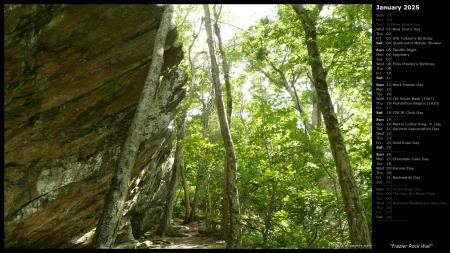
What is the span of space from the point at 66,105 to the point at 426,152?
31.5ft

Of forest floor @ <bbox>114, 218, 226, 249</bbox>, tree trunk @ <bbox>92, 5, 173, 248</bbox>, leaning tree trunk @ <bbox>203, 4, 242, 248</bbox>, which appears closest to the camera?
tree trunk @ <bbox>92, 5, 173, 248</bbox>

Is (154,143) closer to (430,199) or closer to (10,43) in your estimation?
(10,43)

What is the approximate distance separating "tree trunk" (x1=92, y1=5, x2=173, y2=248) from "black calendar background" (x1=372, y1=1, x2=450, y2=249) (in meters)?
5.34

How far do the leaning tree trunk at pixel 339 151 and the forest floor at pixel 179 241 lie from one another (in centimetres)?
595

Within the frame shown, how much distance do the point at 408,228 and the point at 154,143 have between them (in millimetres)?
8845

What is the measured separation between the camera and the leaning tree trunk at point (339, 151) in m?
7.37

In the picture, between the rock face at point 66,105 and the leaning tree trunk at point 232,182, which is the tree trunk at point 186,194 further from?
the leaning tree trunk at point 232,182

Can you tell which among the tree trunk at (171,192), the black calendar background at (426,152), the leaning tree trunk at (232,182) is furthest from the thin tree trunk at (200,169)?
the black calendar background at (426,152)

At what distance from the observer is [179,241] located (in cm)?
1401

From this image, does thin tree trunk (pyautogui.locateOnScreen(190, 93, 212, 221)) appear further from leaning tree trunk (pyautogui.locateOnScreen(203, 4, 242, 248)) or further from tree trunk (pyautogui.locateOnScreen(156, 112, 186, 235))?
leaning tree trunk (pyautogui.locateOnScreen(203, 4, 242, 248))

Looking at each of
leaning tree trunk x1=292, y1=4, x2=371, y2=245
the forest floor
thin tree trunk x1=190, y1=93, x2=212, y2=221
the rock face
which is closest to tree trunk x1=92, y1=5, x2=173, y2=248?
the rock face

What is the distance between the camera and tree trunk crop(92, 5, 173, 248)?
19.8ft

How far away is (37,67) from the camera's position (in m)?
8.47
